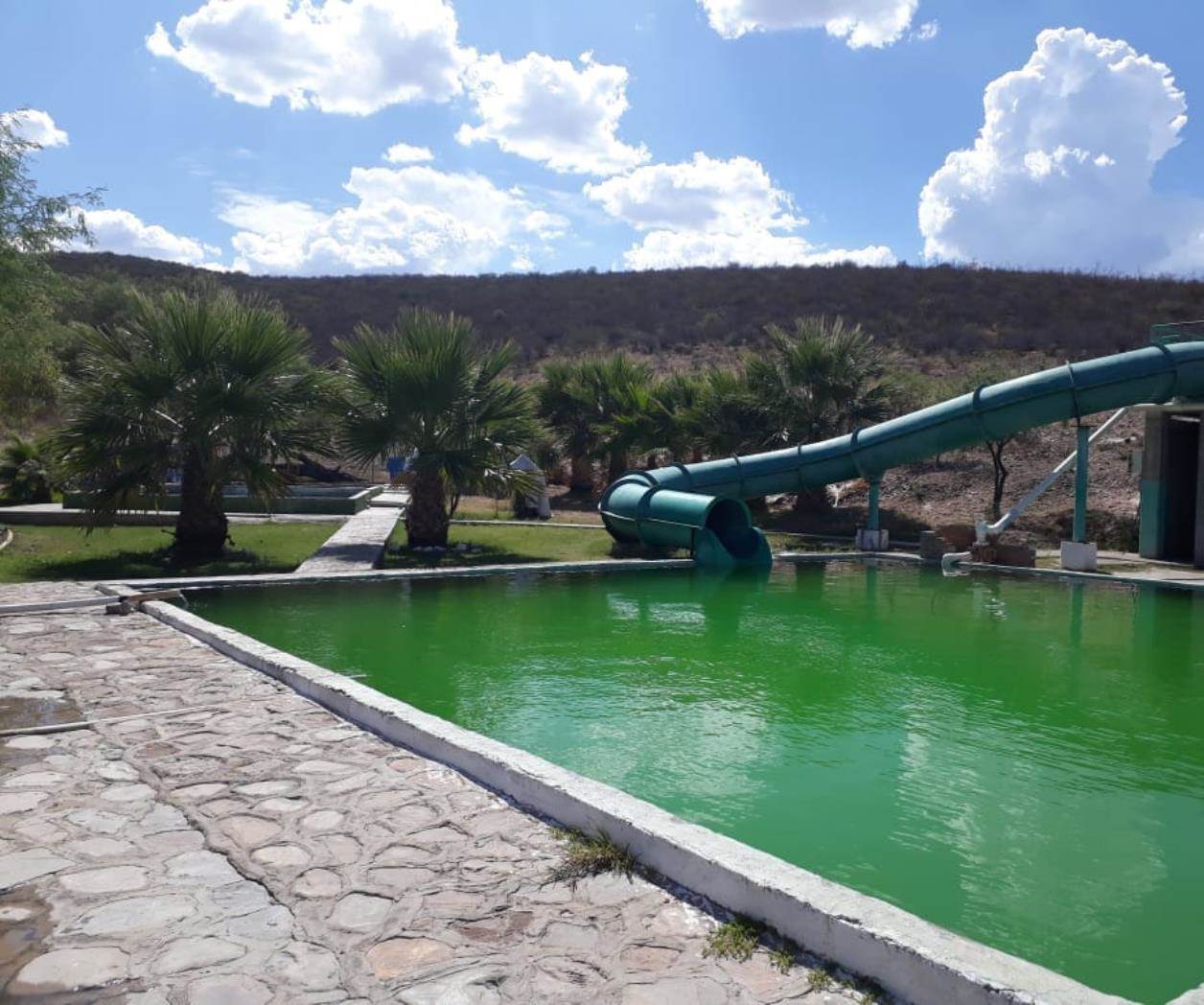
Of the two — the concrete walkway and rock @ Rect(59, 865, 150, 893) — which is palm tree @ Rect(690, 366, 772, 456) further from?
Result: rock @ Rect(59, 865, 150, 893)

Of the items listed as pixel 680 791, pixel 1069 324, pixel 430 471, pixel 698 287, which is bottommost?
pixel 680 791

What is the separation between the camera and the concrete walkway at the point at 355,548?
1521 centimetres

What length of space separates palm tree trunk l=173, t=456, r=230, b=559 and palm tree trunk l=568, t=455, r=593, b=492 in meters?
16.3

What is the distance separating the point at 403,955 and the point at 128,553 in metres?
15.0

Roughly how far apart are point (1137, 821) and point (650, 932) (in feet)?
12.1

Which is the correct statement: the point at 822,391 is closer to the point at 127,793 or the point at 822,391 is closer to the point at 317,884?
the point at 127,793

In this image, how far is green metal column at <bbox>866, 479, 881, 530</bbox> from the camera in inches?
810

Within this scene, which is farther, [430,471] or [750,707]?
[430,471]

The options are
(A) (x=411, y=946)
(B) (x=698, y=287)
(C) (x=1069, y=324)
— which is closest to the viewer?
(A) (x=411, y=946)

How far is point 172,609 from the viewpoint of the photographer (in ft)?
34.5

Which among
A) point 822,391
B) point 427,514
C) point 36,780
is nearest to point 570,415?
point 822,391

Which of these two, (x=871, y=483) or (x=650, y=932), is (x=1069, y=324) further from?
(x=650, y=932)

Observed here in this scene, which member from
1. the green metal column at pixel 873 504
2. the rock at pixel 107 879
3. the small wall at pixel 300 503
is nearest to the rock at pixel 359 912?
the rock at pixel 107 879

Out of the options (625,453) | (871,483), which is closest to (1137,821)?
(871,483)
